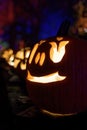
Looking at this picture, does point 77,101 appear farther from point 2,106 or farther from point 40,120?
point 2,106

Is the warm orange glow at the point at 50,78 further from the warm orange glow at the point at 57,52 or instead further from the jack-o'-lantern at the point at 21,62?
the jack-o'-lantern at the point at 21,62

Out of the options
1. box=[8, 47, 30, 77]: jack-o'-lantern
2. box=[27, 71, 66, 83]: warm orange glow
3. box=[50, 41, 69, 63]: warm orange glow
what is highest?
box=[50, 41, 69, 63]: warm orange glow

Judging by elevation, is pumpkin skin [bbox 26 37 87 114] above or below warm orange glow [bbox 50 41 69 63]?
below

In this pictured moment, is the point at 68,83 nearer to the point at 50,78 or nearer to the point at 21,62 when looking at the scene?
the point at 50,78

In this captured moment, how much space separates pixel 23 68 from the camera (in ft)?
8.52

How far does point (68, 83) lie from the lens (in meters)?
1.58

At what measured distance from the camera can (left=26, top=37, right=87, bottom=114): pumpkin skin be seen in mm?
1580

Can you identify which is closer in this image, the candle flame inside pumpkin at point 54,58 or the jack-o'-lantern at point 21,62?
the candle flame inside pumpkin at point 54,58

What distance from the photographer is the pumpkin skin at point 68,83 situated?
158 centimetres

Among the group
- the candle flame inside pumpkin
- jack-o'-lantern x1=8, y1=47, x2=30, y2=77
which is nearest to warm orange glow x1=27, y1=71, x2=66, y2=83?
the candle flame inside pumpkin

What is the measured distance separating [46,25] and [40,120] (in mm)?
2273

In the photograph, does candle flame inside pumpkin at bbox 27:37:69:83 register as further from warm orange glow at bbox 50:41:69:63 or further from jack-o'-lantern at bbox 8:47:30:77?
jack-o'-lantern at bbox 8:47:30:77

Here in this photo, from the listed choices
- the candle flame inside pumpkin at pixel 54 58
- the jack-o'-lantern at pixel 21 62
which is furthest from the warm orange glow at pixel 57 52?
the jack-o'-lantern at pixel 21 62

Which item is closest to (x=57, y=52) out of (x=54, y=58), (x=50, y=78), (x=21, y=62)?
(x=54, y=58)
